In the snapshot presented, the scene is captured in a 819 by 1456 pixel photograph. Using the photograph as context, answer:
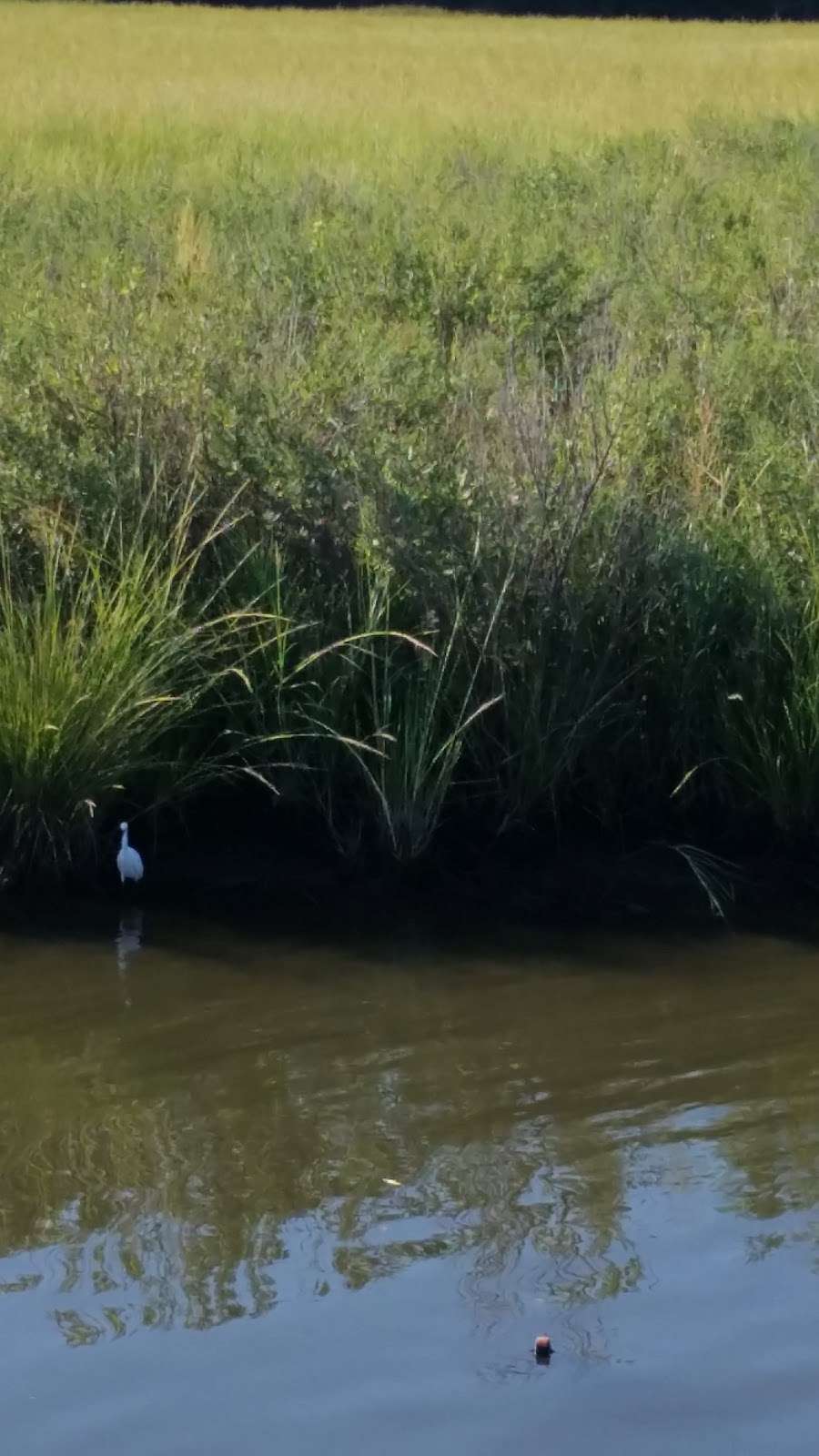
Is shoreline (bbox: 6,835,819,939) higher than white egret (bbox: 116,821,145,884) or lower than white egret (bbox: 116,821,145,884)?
lower

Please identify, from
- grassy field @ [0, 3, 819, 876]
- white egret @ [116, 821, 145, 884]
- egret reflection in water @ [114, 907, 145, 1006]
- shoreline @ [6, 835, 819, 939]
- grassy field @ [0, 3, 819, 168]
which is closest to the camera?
egret reflection in water @ [114, 907, 145, 1006]

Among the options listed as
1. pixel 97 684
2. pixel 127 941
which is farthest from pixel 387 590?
pixel 127 941

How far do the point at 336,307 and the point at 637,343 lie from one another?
1163mm

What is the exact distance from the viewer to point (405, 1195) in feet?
10.9

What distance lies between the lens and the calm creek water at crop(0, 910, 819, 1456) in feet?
8.92

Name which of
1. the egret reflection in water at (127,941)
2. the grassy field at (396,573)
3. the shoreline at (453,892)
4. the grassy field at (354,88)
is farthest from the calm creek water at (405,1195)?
the grassy field at (354,88)

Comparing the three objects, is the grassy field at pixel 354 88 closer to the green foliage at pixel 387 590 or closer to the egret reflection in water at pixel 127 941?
the green foliage at pixel 387 590

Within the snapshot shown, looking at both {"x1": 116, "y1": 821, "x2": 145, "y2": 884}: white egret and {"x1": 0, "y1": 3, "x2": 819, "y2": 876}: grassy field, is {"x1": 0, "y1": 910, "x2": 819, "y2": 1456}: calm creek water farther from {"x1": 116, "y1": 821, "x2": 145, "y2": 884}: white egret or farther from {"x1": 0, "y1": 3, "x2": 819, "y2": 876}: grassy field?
{"x1": 0, "y1": 3, "x2": 819, "y2": 876}: grassy field

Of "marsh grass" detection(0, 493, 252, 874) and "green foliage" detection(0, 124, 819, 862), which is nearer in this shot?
"marsh grass" detection(0, 493, 252, 874)

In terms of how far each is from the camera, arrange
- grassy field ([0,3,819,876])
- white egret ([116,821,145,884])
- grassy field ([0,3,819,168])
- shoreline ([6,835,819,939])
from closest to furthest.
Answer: white egret ([116,821,145,884])
shoreline ([6,835,819,939])
grassy field ([0,3,819,876])
grassy field ([0,3,819,168])

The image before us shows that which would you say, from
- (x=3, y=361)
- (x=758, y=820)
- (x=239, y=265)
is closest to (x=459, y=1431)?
(x=758, y=820)

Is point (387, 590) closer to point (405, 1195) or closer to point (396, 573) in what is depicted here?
point (396, 573)

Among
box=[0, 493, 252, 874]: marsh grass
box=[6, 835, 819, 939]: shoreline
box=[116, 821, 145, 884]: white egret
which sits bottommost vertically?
box=[6, 835, 819, 939]: shoreline

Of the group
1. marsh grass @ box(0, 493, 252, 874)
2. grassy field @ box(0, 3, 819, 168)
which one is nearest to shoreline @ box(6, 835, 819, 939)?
marsh grass @ box(0, 493, 252, 874)
